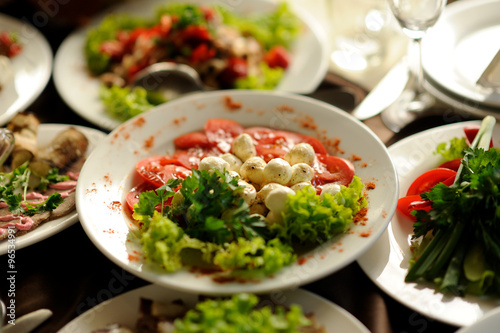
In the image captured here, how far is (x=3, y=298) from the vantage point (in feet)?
5.01

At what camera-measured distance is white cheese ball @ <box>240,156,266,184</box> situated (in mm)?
1627

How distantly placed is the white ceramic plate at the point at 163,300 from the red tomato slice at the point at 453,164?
2.50 ft

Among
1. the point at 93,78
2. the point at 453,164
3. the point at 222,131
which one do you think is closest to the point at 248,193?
the point at 222,131

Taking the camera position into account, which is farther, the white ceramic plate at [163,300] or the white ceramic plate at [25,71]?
the white ceramic plate at [25,71]

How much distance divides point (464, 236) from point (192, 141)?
106 cm

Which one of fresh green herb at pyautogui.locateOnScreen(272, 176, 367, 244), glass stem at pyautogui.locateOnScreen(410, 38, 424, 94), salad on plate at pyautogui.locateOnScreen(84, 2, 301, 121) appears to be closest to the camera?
fresh green herb at pyautogui.locateOnScreen(272, 176, 367, 244)

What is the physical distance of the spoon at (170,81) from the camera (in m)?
2.42

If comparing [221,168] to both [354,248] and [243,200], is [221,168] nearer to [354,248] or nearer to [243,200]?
[243,200]

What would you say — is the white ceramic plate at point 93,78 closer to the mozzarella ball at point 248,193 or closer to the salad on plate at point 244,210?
the salad on plate at point 244,210

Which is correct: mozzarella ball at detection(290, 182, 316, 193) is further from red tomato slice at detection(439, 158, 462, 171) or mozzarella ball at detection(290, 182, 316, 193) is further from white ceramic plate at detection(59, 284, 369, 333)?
red tomato slice at detection(439, 158, 462, 171)

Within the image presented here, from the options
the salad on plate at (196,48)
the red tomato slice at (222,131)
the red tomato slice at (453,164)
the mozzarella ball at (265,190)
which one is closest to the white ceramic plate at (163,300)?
the mozzarella ball at (265,190)

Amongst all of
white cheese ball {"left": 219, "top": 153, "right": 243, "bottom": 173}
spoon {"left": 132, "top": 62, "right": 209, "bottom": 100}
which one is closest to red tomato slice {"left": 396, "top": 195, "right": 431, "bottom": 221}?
white cheese ball {"left": 219, "top": 153, "right": 243, "bottom": 173}

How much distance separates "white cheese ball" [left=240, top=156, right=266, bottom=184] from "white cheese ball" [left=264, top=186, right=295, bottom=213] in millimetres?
143

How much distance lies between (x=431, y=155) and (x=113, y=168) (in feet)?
4.01
